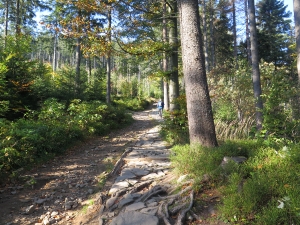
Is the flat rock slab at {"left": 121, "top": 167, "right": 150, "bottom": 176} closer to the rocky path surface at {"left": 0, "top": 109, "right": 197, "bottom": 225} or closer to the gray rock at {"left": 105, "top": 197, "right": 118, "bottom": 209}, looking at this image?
the rocky path surface at {"left": 0, "top": 109, "right": 197, "bottom": 225}

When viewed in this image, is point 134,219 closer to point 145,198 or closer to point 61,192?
point 145,198

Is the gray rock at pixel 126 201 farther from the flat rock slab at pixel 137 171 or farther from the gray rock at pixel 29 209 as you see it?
the gray rock at pixel 29 209

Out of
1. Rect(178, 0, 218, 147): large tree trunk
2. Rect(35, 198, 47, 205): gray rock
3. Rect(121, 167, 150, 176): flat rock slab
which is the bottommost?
Rect(35, 198, 47, 205): gray rock

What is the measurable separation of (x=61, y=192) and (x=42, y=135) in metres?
3.02

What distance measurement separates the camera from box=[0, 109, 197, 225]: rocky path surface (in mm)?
3201

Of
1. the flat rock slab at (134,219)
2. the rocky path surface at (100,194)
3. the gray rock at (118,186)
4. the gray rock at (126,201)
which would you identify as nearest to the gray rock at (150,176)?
the rocky path surface at (100,194)

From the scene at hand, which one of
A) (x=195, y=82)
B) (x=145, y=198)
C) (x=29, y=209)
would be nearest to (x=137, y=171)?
(x=145, y=198)

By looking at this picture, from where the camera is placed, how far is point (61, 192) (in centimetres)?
480

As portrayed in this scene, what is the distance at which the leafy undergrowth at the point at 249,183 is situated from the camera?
8.02ft

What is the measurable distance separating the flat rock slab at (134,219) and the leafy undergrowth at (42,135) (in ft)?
10.4

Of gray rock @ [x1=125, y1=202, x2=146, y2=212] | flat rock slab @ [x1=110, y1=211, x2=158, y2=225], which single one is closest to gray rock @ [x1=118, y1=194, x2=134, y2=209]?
gray rock @ [x1=125, y1=202, x2=146, y2=212]

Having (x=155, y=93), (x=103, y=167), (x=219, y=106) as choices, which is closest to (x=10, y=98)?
(x=103, y=167)

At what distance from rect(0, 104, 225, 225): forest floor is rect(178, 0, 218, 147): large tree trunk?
196 centimetres

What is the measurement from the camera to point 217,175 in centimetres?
357
